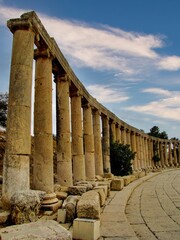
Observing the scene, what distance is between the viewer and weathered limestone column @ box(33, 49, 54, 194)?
10352 mm

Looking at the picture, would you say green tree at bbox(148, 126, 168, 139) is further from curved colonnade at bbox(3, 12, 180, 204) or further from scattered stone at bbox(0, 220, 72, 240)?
scattered stone at bbox(0, 220, 72, 240)

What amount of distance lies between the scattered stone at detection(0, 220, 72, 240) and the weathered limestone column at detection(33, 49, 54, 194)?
5302 millimetres

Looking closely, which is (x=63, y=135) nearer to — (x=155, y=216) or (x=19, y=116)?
(x=19, y=116)

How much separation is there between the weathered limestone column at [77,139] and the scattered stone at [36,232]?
→ 1137 centimetres

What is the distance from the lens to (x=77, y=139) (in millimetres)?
16609

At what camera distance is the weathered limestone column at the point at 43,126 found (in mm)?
10352

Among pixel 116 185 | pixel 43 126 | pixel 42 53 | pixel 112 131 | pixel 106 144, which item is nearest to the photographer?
pixel 43 126

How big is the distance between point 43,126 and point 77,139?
236 inches

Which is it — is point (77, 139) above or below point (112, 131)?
below

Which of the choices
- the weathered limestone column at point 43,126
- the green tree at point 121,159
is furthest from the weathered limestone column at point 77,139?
the green tree at point 121,159

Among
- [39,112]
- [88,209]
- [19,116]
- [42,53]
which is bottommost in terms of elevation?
[88,209]

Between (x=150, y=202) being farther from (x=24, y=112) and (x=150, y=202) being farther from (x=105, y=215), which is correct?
(x=24, y=112)

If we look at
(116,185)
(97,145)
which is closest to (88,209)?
(116,185)

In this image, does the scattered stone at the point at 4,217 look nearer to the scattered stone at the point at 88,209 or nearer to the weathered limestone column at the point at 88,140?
the scattered stone at the point at 88,209
